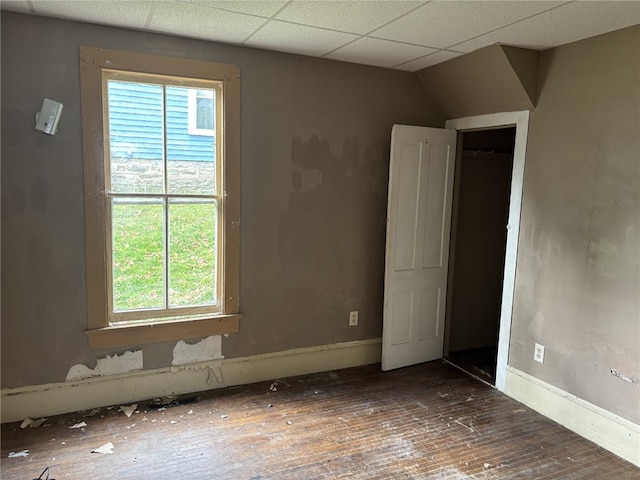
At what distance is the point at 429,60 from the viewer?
3359 mm

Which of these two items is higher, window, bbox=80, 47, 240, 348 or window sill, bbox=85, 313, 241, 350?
window, bbox=80, 47, 240, 348

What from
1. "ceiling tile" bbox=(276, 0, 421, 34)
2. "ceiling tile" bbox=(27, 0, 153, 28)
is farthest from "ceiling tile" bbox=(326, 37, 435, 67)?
"ceiling tile" bbox=(27, 0, 153, 28)

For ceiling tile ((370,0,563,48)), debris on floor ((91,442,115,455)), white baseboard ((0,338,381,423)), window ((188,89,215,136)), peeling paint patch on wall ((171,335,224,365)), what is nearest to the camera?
ceiling tile ((370,0,563,48))

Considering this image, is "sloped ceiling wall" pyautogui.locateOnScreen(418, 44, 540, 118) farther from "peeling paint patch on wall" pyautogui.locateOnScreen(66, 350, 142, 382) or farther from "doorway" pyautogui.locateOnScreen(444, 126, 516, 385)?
"peeling paint patch on wall" pyautogui.locateOnScreen(66, 350, 142, 382)

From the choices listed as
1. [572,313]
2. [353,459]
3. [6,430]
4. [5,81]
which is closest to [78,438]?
[6,430]

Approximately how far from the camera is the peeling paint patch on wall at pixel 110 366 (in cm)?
293

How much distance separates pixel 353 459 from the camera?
2.53m

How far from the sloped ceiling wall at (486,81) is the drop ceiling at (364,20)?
99mm

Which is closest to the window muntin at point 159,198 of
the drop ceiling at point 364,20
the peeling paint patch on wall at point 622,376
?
the drop ceiling at point 364,20

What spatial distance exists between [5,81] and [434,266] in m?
3.21

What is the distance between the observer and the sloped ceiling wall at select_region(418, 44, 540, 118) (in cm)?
301

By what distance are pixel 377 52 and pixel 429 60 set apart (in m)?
0.44

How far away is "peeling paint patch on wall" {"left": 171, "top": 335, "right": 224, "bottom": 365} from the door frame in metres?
2.07

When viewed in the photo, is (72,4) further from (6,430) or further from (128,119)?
(6,430)
